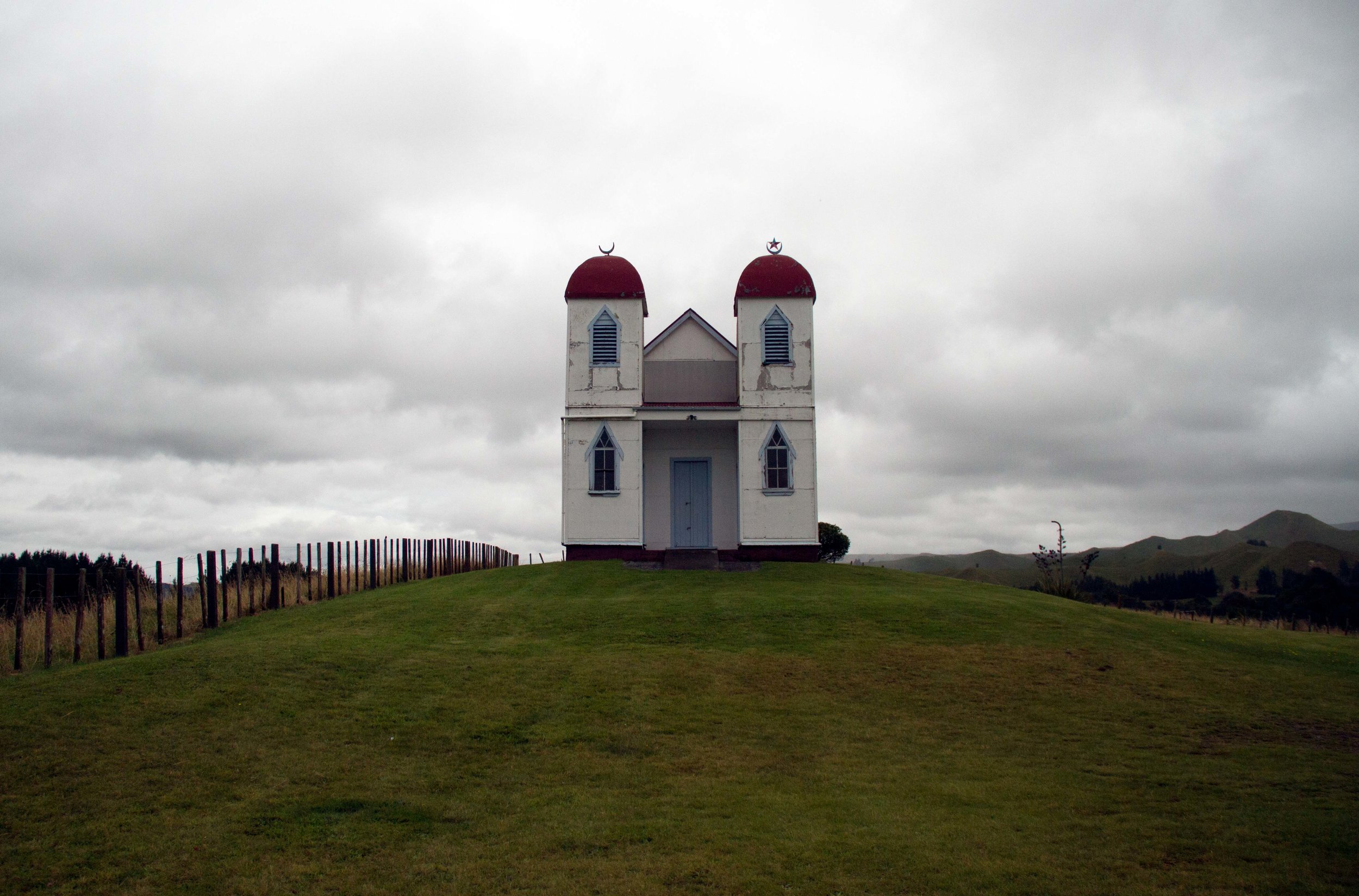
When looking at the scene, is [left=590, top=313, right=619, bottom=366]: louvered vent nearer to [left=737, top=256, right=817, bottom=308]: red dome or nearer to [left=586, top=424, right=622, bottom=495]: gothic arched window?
[left=586, top=424, right=622, bottom=495]: gothic arched window

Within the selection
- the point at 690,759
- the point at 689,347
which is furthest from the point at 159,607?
the point at 689,347

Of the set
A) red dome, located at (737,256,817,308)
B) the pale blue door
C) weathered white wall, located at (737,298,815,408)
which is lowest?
the pale blue door

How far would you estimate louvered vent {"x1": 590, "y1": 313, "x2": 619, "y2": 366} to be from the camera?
2894 centimetres

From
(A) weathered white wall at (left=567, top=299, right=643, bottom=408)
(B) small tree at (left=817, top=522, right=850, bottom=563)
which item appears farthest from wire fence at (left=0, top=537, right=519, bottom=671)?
(B) small tree at (left=817, top=522, right=850, bottom=563)

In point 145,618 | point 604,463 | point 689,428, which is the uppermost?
point 689,428

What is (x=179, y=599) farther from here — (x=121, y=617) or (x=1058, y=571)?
(x=1058, y=571)

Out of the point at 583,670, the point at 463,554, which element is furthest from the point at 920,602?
the point at 463,554

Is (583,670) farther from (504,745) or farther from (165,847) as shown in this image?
(165,847)

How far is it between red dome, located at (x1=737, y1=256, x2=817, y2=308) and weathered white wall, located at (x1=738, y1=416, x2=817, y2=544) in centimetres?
453

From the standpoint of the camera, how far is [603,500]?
27.8 m

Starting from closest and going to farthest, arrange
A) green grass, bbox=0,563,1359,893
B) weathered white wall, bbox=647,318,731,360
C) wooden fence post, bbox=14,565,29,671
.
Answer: green grass, bbox=0,563,1359,893 → wooden fence post, bbox=14,565,29,671 → weathered white wall, bbox=647,318,731,360

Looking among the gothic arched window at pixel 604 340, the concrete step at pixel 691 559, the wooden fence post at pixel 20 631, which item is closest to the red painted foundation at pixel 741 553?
the concrete step at pixel 691 559

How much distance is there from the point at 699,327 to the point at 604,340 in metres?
3.45

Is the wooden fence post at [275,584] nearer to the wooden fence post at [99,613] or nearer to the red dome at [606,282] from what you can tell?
the wooden fence post at [99,613]
